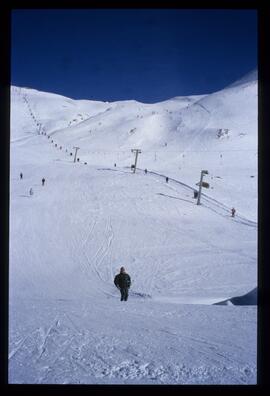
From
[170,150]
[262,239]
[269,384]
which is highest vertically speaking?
[170,150]

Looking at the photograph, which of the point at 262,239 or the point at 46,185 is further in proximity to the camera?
the point at 46,185

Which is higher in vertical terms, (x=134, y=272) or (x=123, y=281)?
(x=123, y=281)

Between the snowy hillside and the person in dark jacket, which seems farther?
the person in dark jacket

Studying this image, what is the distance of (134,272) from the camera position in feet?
49.5

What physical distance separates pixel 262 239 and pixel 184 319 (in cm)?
469

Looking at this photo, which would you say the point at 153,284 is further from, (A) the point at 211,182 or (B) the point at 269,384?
(A) the point at 211,182

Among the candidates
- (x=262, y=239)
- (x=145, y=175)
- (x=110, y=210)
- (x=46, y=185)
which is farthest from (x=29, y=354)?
(x=145, y=175)

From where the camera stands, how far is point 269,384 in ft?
9.85

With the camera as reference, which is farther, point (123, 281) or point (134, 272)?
point (134, 272)

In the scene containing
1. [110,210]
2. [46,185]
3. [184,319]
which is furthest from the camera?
[46,185]

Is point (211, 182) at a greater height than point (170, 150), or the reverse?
point (170, 150)

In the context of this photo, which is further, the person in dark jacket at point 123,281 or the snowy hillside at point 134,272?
the person in dark jacket at point 123,281

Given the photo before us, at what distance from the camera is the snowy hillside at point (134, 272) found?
4902mm

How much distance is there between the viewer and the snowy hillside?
4902mm
